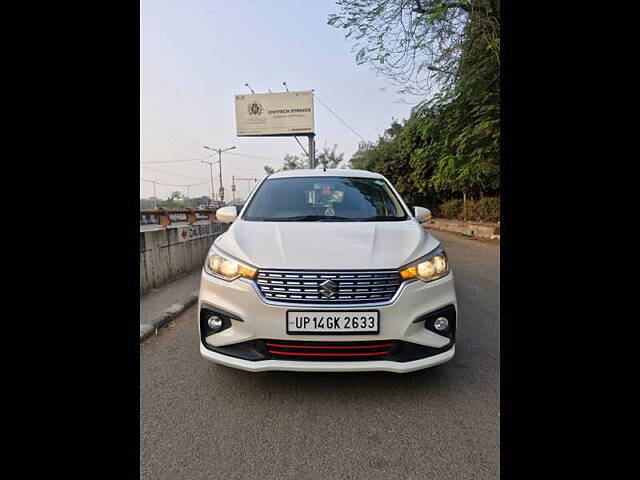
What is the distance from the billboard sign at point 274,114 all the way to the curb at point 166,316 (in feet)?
58.2

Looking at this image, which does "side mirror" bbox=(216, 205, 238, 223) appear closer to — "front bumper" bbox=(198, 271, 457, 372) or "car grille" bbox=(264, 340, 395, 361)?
"front bumper" bbox=(198, 271, 457, 372)

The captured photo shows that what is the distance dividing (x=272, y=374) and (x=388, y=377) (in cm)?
81

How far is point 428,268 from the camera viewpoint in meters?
2.00

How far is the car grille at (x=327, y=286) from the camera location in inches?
70.5

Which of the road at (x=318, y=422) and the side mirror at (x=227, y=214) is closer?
the road at (x=318, y=422)

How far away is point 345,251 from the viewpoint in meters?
1.97

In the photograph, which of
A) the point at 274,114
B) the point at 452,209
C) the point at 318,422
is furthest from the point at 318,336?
the point at 274,114

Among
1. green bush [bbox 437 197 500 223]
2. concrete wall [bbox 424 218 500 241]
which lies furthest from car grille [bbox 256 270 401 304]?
green bush [bbox 437 197 500 223]

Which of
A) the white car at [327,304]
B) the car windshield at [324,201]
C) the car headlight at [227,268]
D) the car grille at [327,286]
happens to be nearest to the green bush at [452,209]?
the car windshield at [324,201]

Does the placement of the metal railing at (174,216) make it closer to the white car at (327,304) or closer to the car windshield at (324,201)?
the car windshield at (324,201)

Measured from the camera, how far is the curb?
3023mm
